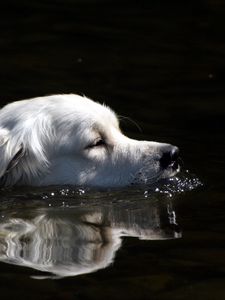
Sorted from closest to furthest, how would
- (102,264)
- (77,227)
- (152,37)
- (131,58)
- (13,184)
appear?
1. (102,264)
2. (77,227)
3. (13,184)
4. (131,58)
5. (152,37)

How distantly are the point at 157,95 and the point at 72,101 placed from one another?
3.17m

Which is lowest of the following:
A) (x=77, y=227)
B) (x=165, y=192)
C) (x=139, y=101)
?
(x=77, y=227)

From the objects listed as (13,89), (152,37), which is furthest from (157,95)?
(152,37)

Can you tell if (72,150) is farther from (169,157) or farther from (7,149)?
(169,157)

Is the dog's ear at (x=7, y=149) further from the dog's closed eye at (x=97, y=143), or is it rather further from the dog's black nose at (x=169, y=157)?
the dog's black nose at (x=169, y=157)

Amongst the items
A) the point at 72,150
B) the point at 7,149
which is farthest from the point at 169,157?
the point at 7,149

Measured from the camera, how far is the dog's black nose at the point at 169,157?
866cm

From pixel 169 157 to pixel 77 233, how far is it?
5.19ft

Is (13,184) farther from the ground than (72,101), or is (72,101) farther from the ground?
(72,101)

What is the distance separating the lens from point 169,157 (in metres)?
8.66

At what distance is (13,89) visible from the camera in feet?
38.4

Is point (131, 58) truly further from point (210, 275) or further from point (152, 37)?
point (210, 275)

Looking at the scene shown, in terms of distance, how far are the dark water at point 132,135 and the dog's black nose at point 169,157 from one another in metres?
0.21

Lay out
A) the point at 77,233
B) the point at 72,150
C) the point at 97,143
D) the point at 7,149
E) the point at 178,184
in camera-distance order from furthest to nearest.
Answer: the point at 178,184
the point at 97,143
the point at 72,150
the point at 7,149
the point at 77,233
